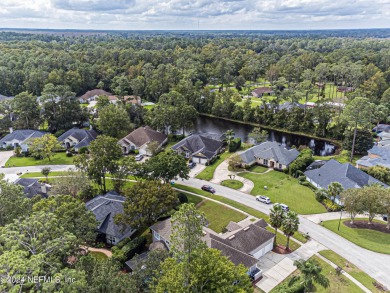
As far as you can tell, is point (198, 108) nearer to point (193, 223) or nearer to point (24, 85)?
point (24, 85)

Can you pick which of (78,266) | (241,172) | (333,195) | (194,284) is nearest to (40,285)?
(78,266)

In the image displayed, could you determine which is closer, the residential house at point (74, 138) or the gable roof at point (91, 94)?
the residential house at point (74, 138)

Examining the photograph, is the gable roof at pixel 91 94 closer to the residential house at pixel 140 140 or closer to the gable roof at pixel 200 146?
the residential house at pixel 140 140

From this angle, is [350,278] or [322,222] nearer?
[350,278]

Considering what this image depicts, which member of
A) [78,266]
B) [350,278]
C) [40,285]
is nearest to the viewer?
[40,285]

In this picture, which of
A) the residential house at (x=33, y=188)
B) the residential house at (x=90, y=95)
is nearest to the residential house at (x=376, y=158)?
the residential house at (x=33, y=188)

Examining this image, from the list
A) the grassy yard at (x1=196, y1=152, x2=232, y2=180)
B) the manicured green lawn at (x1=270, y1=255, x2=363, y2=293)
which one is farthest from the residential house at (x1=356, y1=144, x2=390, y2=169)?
the manicured green lawn at (x1=270, y1=255, x2=363, y2=293)
